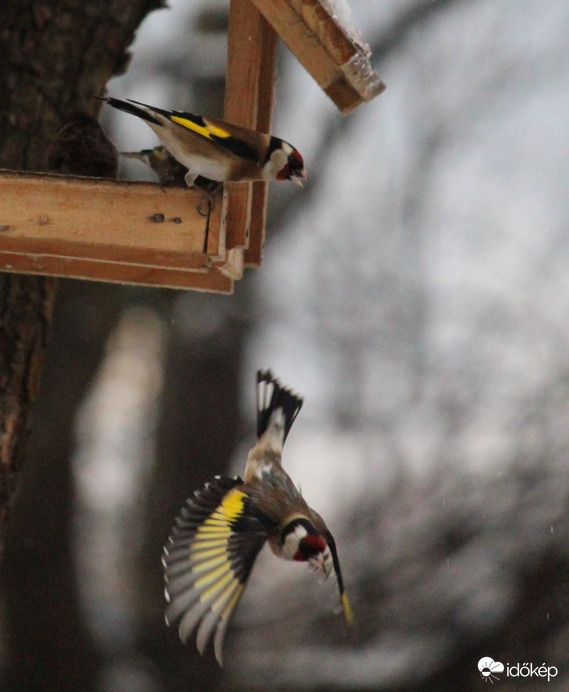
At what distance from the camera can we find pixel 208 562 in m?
1.95

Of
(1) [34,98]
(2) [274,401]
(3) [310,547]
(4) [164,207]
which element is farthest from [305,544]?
(1) [34,98]

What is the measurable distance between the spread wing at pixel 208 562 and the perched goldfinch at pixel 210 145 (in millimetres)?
659

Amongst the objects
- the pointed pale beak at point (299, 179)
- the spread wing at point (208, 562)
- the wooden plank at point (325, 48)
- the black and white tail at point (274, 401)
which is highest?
the wooden plank at point (325, 48)

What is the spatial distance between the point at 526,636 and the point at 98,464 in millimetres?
2178

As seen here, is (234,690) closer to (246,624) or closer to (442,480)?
(246,624)

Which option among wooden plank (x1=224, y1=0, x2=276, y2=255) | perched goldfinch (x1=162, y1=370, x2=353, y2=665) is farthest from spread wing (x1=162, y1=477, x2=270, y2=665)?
wooden plank (x1=224, y1=0, x2=276, y2=255)

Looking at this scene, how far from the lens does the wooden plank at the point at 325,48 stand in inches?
74.7

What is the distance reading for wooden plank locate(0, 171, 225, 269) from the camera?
74.9 inches

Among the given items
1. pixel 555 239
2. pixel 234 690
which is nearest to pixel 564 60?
pixel 555 239

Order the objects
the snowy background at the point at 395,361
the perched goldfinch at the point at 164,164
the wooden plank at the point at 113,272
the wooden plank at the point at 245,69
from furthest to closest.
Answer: the snowy background at the point at 395,361 → the wooden plank at the point at 113,272 → the perched goldfinch at the point at 164,164 → the wooden plank at the point at 245,69

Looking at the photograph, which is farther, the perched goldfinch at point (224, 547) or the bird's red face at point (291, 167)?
the bird's red face at point (291, 167)

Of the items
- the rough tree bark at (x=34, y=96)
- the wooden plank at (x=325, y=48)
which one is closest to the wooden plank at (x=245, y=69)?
the wooden plank at (x=325, y=48)

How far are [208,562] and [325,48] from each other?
1084mm

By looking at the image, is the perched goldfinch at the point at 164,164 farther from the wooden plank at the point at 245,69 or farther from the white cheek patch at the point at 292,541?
the white cheek patch at the point at 292,541
